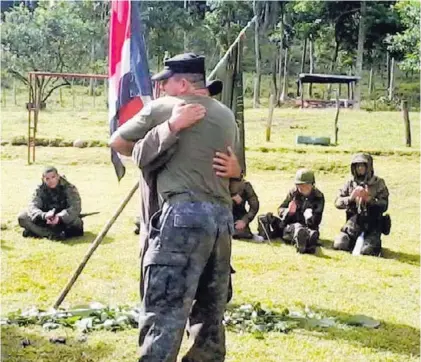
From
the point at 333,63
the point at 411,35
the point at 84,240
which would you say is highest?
the point at 411,35

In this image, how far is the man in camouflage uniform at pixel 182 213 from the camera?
3492 mm

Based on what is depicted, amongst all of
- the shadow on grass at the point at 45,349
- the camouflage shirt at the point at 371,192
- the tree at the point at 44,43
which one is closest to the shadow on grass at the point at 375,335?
the shadow on grass at the point at 45,349

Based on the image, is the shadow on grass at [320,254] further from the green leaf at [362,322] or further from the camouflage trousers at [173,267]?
the camouflage trousers at [173,267]

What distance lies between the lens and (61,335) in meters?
4.87

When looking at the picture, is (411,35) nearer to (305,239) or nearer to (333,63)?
(305,239)

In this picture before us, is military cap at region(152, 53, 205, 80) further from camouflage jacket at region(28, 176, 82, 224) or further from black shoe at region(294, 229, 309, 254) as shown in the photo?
camouflage jacket at region(28, 176, 82, 224)

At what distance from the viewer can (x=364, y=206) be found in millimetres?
8438

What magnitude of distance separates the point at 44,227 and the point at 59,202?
0.34 meters

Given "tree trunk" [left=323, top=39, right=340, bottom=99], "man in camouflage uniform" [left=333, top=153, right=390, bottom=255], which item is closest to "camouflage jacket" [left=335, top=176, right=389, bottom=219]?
"man in camouflage uniform" [left=333, top=153, right=390, bottom=255]

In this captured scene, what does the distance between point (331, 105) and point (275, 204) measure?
2354 centimetres

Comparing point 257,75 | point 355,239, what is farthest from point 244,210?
point 257,75

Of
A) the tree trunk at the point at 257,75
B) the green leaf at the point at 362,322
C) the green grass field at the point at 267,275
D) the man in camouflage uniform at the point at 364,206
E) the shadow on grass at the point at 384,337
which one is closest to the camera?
the green grass field at the point at 267,275

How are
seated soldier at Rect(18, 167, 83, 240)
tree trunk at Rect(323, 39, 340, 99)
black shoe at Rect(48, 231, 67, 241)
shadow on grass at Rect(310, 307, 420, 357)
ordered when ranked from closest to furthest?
shadow on grass at Rect(310, 307, 420, 357)
seated soldier at Rect(18, 167, 83, 240)
black shoe at Rect(48, 231, 67, 241)
tree trunk at Rect(323, 39, 340, 99)

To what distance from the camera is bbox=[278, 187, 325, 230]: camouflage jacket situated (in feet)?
28.4
